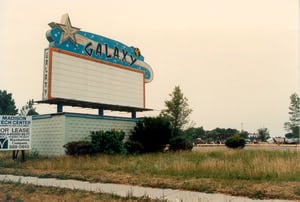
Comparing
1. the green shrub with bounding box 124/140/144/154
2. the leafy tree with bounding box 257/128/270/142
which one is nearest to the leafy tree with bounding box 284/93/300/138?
the leafy tree with bounding box 257/128/270/142

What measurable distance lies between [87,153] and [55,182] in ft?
31.7

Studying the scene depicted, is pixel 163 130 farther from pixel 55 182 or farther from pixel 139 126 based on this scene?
pixel 55 182

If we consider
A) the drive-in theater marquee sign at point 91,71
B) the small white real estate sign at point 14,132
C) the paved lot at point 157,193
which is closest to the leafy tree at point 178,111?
the drive-in theater marquee sign at point 91,71

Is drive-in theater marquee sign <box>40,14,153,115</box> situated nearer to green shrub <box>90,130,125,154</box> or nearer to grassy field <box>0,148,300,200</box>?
green shrub <box>90,130,125,154</box>

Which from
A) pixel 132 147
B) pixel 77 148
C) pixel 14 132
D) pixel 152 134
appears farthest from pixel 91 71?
pixel 14 132

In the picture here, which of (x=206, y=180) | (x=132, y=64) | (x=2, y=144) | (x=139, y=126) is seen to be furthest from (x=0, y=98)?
(x=206, y=180)

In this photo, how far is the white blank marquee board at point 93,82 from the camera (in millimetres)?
22016

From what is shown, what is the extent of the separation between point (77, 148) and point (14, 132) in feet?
13.2

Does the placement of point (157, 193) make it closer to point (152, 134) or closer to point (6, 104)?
point (152, 134)

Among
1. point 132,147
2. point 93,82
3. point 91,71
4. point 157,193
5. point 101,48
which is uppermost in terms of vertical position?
point 101,48

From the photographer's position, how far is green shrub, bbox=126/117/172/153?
25.2 metres

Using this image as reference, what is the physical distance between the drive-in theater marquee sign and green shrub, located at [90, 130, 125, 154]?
11.1 ft

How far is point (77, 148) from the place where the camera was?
65.8ft

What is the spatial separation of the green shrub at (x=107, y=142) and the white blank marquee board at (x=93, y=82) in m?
3.46
